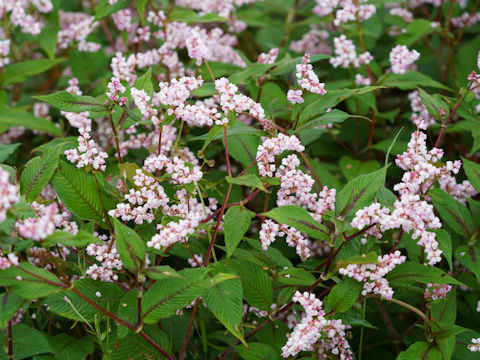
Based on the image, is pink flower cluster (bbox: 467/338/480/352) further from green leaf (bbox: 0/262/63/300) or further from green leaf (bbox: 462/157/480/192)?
green leaf (bbox: 0/262/63/300)

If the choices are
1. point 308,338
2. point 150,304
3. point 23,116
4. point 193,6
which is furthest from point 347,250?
point 193,6

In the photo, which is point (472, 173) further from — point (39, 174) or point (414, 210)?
point (39, 174)

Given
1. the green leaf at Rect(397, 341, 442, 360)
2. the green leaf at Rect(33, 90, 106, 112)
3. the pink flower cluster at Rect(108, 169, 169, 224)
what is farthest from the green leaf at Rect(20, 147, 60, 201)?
the green leaf at Rect(397, 341, 442, 360)

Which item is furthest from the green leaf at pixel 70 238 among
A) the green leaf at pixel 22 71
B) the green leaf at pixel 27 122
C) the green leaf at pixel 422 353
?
the green leaf at pixel 22 71

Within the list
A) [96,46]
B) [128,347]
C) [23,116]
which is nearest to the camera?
[128,347]

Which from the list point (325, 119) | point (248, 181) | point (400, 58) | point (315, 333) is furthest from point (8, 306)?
point (400, 58)

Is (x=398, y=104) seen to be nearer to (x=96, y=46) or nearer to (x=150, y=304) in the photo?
(x=96, y=46)

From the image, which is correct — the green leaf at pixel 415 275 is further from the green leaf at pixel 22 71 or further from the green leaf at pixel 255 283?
the green leaf at pixel 22 71
